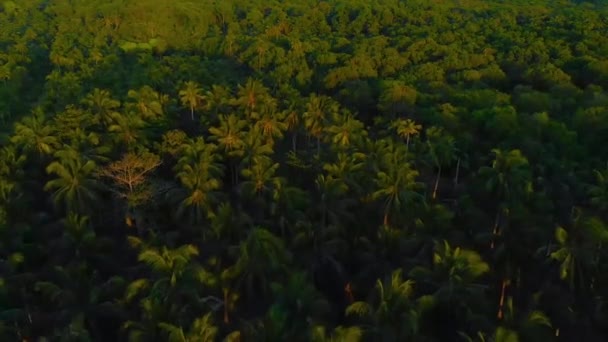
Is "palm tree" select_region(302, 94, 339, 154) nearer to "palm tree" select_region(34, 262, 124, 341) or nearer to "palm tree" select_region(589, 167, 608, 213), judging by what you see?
"palm tree" select_region(589, 167, 608, 213)

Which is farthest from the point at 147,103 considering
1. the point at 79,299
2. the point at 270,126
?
the point at 79,299

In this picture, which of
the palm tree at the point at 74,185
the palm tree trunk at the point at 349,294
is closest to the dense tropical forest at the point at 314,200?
the palm tree at the point at 74,185

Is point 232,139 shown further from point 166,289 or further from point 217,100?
point 166,289

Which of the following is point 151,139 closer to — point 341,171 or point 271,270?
point 341,171

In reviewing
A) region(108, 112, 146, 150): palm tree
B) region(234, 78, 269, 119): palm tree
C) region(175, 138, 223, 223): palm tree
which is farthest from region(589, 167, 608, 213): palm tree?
region(108, 112, 146, 150): palm tree

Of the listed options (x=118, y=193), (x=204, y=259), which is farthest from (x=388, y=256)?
(x=118, y=193)

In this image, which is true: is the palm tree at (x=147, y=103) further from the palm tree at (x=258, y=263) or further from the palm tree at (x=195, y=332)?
the palm tree at (x=195, y=332)
